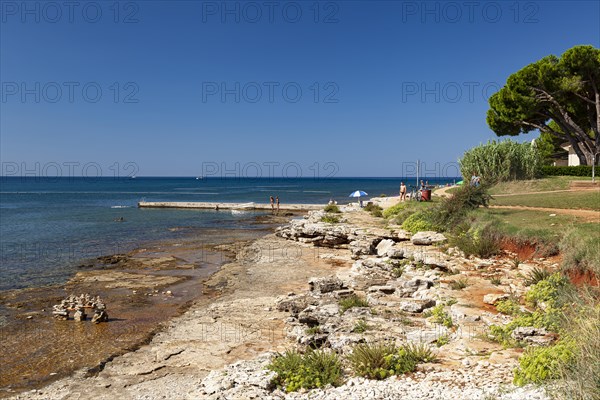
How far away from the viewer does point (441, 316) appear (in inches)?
360

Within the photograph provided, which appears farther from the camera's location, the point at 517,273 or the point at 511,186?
the point at 511,186

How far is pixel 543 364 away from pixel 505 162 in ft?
126

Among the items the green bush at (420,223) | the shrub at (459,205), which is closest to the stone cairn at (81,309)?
the green bush at (420,223)

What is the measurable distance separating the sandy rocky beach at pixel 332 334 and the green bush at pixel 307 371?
181 mm

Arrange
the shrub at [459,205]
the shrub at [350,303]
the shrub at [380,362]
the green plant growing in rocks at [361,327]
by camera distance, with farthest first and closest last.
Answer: the shrub at [459,205] → the shrub at [350,303] → the green plant growing in rocks at [361,327] → the shrub at [380,362]

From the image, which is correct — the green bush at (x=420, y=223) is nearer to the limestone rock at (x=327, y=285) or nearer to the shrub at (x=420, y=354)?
the limestone rock at (x=327, y=285)

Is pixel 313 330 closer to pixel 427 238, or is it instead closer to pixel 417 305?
pixel 417 305

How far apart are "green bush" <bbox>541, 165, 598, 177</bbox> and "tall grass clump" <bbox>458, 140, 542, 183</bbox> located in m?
2.28

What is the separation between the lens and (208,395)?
6961 millimetres

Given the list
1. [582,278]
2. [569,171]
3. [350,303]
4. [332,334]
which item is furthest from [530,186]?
[332,334]

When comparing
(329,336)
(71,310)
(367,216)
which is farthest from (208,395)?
(367,216)

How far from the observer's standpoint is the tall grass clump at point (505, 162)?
3994 centimetres

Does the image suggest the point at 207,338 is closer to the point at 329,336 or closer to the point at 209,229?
the point at 329,336

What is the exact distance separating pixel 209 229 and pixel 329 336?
2974 centimetres
